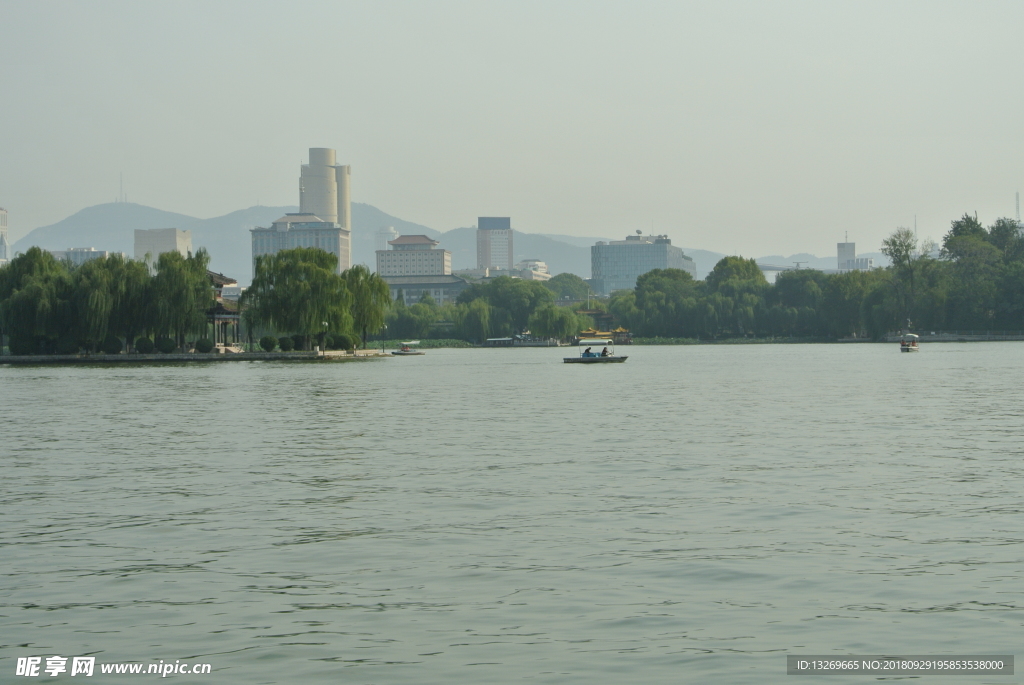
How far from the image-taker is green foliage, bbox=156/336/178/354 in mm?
77812

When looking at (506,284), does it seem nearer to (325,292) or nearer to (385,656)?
(325,292)

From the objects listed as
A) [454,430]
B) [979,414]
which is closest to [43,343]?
[454,430]

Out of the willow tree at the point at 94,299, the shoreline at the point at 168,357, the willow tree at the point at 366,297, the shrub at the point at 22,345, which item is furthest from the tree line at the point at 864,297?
the shrub at the point at 22,345

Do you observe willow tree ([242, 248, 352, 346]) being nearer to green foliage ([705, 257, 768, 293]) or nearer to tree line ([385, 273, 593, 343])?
tree line ([385, 273, 593, 343])

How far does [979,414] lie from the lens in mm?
29188

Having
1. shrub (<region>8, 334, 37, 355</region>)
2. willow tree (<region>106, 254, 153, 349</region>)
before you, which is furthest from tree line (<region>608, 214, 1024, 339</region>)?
shrub (<region>8, 334, 37, 355</region>)

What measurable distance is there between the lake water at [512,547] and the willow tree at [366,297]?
54.8 meters

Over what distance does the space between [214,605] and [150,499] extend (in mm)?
6551

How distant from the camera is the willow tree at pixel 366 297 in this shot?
82.2 m

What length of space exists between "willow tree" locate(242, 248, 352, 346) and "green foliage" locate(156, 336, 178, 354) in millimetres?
5553

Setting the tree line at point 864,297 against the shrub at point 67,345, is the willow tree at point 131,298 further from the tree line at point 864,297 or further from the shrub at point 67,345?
the tree line at point 864,297

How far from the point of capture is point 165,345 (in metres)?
77.9

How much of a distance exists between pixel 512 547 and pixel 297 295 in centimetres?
6539

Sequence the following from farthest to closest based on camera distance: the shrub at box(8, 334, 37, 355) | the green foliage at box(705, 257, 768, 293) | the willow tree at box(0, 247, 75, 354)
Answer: the green foliage at box(705, 257, 768, 293) → the shrub at box(8, 334, 37, 355) → the willow tree at box(0, 247, 75, 354)
